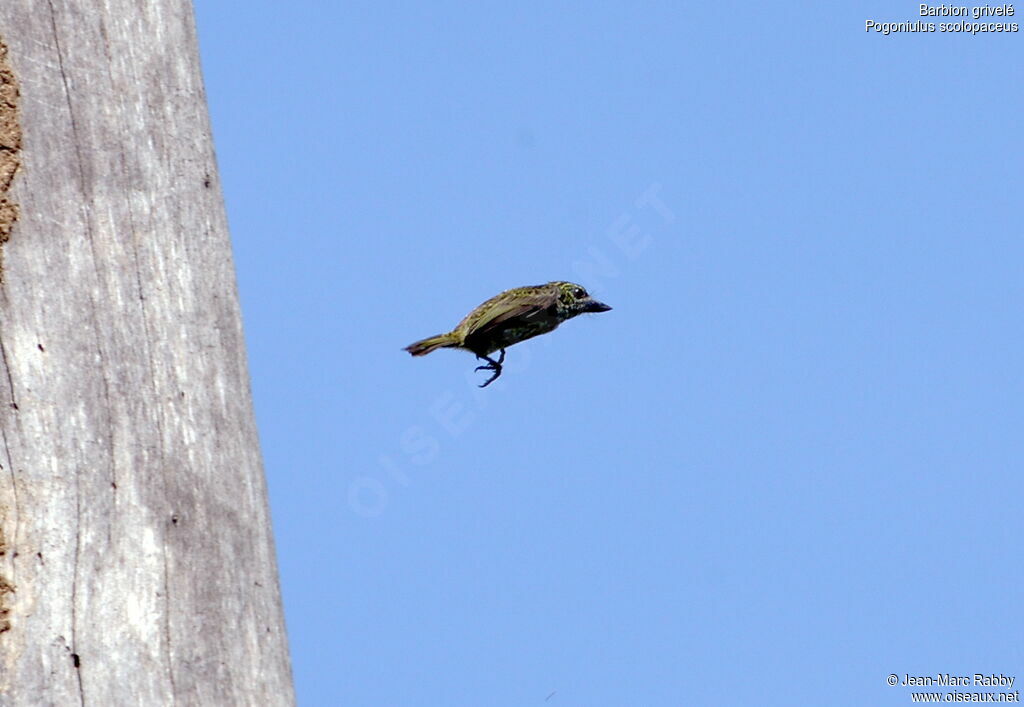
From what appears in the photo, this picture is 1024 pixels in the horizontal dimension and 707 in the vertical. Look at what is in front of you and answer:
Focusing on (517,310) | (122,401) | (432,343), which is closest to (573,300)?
(517,310)

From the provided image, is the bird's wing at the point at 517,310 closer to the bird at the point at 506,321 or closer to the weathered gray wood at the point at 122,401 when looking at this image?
the bird at the point at 506,321

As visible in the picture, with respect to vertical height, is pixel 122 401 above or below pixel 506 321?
below

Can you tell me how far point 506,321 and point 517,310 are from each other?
9cm

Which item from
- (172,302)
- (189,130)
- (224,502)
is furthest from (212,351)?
(189,130)

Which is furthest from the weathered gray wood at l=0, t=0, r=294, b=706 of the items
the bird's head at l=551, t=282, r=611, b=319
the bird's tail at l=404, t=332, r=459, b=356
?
the bird's head at l=551, t=282, r=611, b=319

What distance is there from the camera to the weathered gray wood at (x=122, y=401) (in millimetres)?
3605

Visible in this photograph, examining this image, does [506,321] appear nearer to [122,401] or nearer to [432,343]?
[432,343]

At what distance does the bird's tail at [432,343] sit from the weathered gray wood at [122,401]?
2704mm

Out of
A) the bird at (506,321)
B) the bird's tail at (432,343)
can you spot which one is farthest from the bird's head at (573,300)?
the bird's tail at (432,343)

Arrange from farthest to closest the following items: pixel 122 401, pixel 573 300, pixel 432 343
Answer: pixel 573 300, pixel 432 343, pixel 122 401

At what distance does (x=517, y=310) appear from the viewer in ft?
23.1

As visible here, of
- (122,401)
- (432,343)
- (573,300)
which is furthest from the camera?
(573,300)

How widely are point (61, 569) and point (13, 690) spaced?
31cm

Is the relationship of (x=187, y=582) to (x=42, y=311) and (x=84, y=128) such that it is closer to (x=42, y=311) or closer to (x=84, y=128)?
(x=42, y=311)
